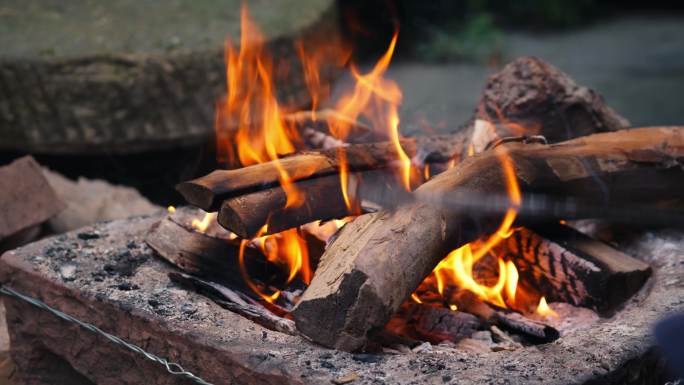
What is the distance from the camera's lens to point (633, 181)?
275 cm

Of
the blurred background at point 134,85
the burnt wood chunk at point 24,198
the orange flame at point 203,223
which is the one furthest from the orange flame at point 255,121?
the burnt wood chunk at point 24,198

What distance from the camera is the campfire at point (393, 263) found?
7.30ft

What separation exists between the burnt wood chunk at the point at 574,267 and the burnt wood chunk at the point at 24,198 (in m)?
2.00

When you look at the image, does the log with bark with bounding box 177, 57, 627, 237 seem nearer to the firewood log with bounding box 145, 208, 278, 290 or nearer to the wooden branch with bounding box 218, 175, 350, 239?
the wooden branch with bounding box 218, 175, 350, 239

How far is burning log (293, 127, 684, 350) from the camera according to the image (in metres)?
2.20

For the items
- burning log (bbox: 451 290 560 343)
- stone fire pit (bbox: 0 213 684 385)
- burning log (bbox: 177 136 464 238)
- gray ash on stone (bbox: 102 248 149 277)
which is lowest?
burning log (bbox: 451 290 560 343)

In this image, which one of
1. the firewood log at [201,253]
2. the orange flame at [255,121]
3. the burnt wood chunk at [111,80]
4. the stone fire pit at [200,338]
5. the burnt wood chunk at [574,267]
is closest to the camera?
the stone fire pit at [200,338]

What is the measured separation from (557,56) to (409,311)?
636 centimetres

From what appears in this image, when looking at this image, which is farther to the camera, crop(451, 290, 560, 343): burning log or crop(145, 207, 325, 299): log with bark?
crop(145, 207, 325, 299): log with bark

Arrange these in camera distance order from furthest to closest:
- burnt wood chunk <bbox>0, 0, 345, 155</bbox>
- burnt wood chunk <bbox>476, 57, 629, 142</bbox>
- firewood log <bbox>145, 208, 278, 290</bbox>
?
burnt wood chunk <bbox>0, 0, 345, 155</bbox> → burnt wood chunk <bbox>476, 57, 629, 142</bbox> → firewood log <bbox>145, 208, 278, 290</bbox>

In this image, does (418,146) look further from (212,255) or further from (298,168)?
(212,255)

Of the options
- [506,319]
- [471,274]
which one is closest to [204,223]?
[471,274]

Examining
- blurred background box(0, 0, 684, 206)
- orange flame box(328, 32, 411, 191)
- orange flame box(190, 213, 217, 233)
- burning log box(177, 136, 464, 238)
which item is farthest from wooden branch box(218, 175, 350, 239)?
blurred background box(0, 0, 684, 206)

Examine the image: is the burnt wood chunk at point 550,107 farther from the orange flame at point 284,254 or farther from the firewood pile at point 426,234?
the orange flame at point 284,254
